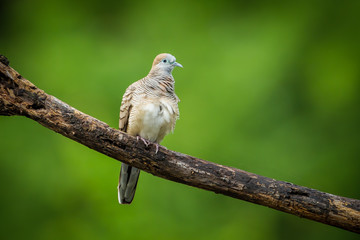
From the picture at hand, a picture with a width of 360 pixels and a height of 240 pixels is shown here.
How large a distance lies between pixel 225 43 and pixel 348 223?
3060mm

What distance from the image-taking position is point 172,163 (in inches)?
102

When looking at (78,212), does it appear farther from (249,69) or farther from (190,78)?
(249,69)

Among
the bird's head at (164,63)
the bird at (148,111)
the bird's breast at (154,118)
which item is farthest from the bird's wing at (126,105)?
the bird's head at (164,63)

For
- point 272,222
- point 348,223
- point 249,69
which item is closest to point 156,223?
point 272,222

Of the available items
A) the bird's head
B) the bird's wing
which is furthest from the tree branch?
the bird's head

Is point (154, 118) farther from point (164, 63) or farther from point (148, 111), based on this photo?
point (164, 63)

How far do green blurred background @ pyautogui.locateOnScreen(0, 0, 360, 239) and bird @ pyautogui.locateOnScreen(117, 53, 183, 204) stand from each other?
4.53 ft

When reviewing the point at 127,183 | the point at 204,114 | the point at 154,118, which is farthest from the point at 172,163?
the point at 204,114

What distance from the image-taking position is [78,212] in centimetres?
462

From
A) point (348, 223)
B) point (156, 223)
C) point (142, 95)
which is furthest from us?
point (156, 223)

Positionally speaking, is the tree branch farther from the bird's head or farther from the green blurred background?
the green blurred background

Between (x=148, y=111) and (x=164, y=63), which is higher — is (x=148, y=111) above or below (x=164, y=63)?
below

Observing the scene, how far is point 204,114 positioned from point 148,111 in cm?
178

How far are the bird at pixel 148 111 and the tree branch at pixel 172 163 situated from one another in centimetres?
51
